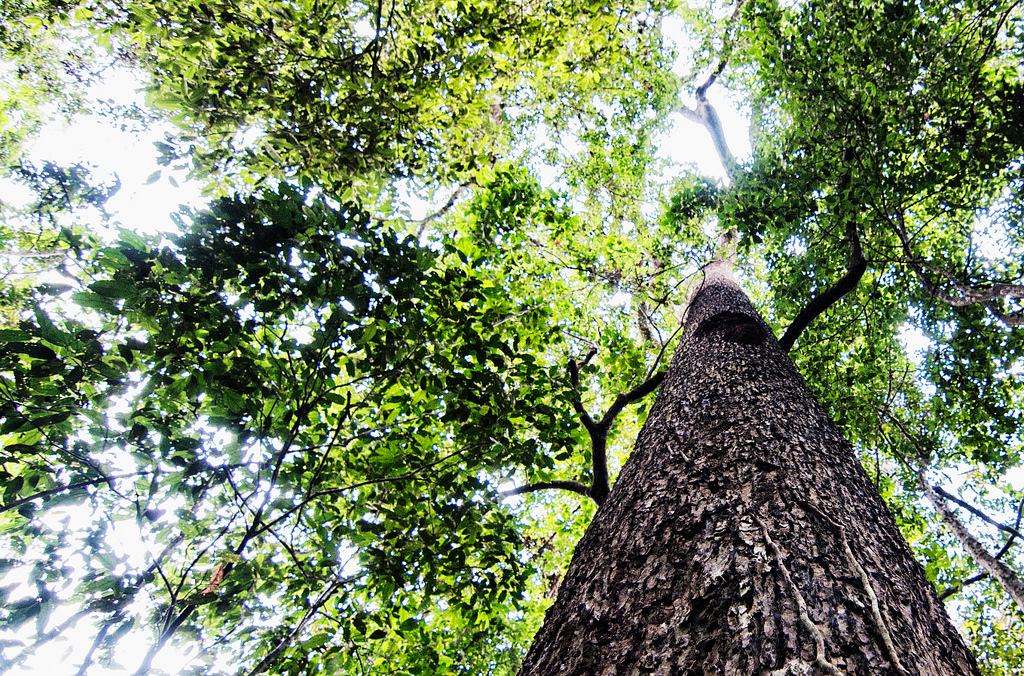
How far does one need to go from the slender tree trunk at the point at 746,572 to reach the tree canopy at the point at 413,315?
3.87ft

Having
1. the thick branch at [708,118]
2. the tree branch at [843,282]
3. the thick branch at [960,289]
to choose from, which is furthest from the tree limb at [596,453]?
the thick branch at [708,118]

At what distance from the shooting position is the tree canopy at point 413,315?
193 centimetres

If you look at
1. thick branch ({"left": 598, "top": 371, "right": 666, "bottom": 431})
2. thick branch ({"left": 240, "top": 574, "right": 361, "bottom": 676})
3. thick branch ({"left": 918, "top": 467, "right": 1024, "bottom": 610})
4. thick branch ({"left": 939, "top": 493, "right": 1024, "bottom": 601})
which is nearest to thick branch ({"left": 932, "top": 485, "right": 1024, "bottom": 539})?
thick branch ({"left": 939, "top": 493, "right": 1024, "bottom": 601})

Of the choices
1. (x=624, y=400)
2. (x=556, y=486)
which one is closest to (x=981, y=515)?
(x=624, y=400)

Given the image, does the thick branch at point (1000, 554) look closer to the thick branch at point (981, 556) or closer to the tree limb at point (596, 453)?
the thick branch at point (981, 556)

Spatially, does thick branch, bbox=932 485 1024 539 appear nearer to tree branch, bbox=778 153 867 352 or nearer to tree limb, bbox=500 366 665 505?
tree branch, bbox=778 153 867 352

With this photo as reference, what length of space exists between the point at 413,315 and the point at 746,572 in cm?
199

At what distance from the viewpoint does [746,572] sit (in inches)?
48.7

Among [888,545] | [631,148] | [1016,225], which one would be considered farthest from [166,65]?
[1016,225]

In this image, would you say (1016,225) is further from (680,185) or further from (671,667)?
(671,667)

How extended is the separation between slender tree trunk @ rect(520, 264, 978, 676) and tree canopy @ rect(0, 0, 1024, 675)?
3.87 feet

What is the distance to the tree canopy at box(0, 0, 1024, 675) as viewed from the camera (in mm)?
1934

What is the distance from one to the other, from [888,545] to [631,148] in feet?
27.0

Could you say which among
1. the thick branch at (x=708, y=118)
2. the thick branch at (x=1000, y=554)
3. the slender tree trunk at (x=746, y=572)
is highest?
the thick branch at (x=708, y=118)
